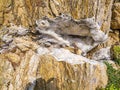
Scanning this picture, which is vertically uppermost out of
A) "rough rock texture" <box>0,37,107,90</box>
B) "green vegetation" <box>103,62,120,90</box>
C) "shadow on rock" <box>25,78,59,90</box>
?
"rough rock texture" <box>0,37,107,90</box>

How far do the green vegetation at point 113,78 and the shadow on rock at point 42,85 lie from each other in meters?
1.93

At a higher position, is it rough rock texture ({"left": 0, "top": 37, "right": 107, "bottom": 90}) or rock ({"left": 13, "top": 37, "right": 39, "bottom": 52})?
rock ({"left": 13, "top": 37, "right": 39, "bottom": 52})

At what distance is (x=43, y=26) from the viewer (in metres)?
10.5

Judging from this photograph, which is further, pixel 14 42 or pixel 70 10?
pixel 70 10

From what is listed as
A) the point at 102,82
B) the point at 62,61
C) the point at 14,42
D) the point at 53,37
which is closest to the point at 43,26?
the point at 53,37

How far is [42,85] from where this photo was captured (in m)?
9.01

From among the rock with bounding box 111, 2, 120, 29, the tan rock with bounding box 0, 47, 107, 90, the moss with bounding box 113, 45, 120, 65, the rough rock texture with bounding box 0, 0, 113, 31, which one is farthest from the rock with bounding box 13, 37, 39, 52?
the rock with bounding box 111, 2, 120, 29

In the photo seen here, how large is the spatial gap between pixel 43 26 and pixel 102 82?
2.99 meters

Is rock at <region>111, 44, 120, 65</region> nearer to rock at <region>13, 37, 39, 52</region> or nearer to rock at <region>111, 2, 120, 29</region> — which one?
rock at <region>111, 2, 120, 29</region>

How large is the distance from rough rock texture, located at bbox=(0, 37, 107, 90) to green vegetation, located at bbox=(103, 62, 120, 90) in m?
0.58

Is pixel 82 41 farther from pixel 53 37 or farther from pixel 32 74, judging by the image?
pixel 32 74

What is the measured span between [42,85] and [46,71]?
1.55 feet

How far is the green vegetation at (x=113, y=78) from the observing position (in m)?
9.93

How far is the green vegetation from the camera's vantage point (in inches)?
391
